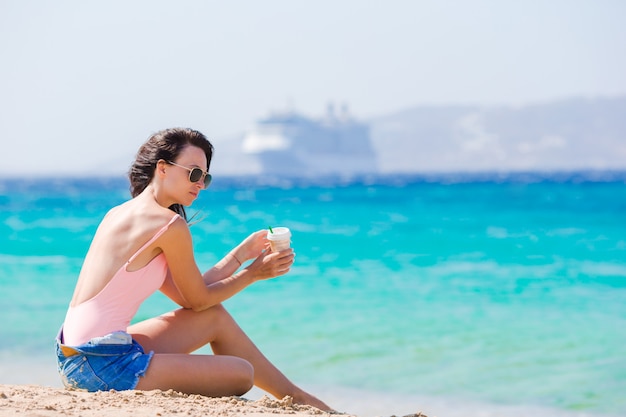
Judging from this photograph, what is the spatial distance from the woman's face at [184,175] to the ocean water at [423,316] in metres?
0.20

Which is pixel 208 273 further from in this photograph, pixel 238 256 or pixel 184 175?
pixel 184 175

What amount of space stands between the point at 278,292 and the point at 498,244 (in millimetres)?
4915

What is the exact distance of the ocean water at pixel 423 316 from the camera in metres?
4.35

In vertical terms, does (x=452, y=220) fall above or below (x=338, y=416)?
above

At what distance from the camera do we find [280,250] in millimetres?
2756

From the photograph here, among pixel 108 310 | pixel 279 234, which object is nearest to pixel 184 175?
pixel 279 234

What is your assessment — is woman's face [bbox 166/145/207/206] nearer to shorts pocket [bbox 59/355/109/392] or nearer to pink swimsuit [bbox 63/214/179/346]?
pink swimsuit [bbox 63/214/179/346]

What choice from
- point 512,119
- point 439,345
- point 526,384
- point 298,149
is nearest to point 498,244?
point 439,345

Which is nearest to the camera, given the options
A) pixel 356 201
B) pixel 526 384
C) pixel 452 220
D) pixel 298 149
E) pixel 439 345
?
pixel 526 384

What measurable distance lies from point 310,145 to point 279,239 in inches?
3394

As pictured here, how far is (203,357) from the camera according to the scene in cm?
264

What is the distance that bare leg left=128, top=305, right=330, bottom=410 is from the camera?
102 inches

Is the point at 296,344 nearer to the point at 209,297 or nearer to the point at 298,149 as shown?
the point at 209,297

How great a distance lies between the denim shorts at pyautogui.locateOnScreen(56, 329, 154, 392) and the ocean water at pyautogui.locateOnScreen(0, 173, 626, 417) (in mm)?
526
